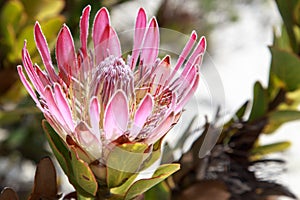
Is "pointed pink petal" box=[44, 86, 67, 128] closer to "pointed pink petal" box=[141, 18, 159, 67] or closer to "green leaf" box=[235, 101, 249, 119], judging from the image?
"pointed pink petal" box=[141, 18, 159, 67]

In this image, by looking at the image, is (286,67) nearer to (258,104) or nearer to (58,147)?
(258,104)

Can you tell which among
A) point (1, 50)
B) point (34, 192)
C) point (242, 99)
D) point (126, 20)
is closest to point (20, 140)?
A: point (1, 50)

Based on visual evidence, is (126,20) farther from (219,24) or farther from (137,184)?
(137,184)

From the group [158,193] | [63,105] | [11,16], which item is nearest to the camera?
[63,105]

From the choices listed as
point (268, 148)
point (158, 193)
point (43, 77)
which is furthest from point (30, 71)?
point (268, 148)

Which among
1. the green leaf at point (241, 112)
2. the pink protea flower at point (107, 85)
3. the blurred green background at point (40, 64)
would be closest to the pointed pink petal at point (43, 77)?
the pink protea flower at point (107, 85)

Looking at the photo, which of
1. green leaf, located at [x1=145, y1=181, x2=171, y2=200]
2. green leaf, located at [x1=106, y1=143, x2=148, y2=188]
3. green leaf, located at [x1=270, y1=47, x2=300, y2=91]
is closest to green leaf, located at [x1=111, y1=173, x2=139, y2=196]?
green leaf, located at [x1=106, y1=143, x2=148, y2=188]
